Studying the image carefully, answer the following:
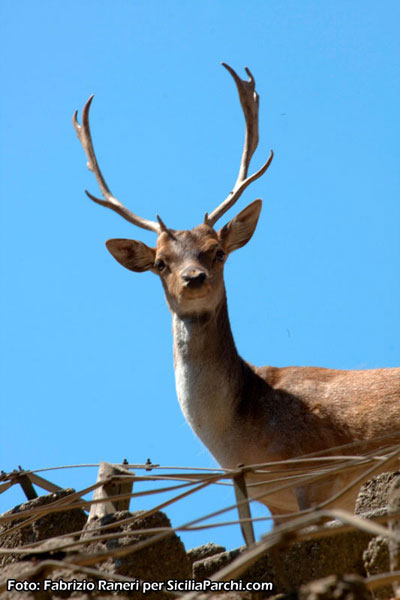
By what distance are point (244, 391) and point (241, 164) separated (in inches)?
88.6

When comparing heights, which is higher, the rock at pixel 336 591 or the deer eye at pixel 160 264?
the deer eye at pixel 160 264

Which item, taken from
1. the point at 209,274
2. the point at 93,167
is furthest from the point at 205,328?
the point at 93,167

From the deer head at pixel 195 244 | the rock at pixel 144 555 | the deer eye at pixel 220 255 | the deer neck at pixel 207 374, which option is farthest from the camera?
the deer eye at pixel 220 255

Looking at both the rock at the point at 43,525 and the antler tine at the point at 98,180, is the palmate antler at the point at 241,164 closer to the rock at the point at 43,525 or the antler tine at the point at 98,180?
the antler tine at the point at 98,180

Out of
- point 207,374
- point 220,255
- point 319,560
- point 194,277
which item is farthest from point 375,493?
point 220,255

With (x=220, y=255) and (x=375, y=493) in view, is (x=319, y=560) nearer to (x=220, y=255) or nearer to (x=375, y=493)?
(x=375, y=493)

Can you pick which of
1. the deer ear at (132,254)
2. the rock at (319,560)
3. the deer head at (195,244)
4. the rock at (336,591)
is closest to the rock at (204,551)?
the rock at (319,560)

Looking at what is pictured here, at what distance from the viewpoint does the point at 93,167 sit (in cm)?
845

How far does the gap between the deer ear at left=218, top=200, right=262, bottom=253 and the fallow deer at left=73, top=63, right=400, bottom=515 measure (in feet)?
0.30

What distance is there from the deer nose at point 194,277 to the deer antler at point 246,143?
0.98m

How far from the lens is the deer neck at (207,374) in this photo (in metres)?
6.60

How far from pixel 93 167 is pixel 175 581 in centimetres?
536

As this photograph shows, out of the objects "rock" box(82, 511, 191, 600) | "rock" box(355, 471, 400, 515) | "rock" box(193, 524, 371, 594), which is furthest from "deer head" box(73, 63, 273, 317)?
"rock" box(82, 511, 191, 600)

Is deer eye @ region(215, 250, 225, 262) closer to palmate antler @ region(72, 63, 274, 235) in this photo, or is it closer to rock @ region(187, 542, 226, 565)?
palmate antler @ region(72, 63, 274, 235)
